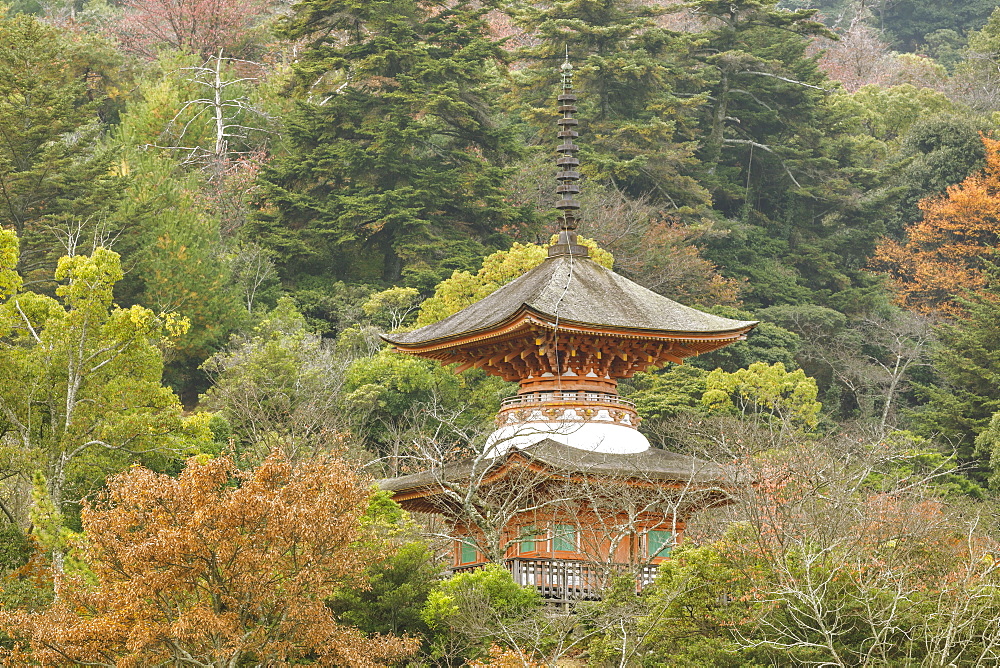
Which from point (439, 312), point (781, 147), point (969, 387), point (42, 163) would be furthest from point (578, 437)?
point (781, 147)

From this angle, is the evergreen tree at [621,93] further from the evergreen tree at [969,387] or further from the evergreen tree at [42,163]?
the evergreen tree at [42,163]

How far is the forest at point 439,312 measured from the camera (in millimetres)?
15602

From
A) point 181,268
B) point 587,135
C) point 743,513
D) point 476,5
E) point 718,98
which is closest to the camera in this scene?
point 743,513

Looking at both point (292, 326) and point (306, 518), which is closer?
point (306, 518)

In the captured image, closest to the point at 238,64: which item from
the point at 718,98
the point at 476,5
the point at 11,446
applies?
the point at 476,5

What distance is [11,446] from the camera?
2139cm

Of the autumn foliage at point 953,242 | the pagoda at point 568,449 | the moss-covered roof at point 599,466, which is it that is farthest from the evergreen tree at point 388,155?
the moss-covered roof at point 599,466

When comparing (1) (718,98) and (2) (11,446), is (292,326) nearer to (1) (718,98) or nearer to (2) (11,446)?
(2) (11,446)

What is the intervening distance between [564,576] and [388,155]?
24.0 metres

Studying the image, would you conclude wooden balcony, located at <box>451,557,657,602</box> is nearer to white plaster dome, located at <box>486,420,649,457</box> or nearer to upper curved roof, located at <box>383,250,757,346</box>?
white plaster dome, located at <box>486,420,649,457</box>

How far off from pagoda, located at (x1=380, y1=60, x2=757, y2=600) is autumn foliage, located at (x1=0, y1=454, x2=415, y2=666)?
3.79 metres

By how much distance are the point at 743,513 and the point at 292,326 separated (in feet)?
63.3

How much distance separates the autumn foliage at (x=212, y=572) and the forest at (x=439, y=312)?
45 millimetres

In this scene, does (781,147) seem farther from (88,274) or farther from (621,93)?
(88,274)
